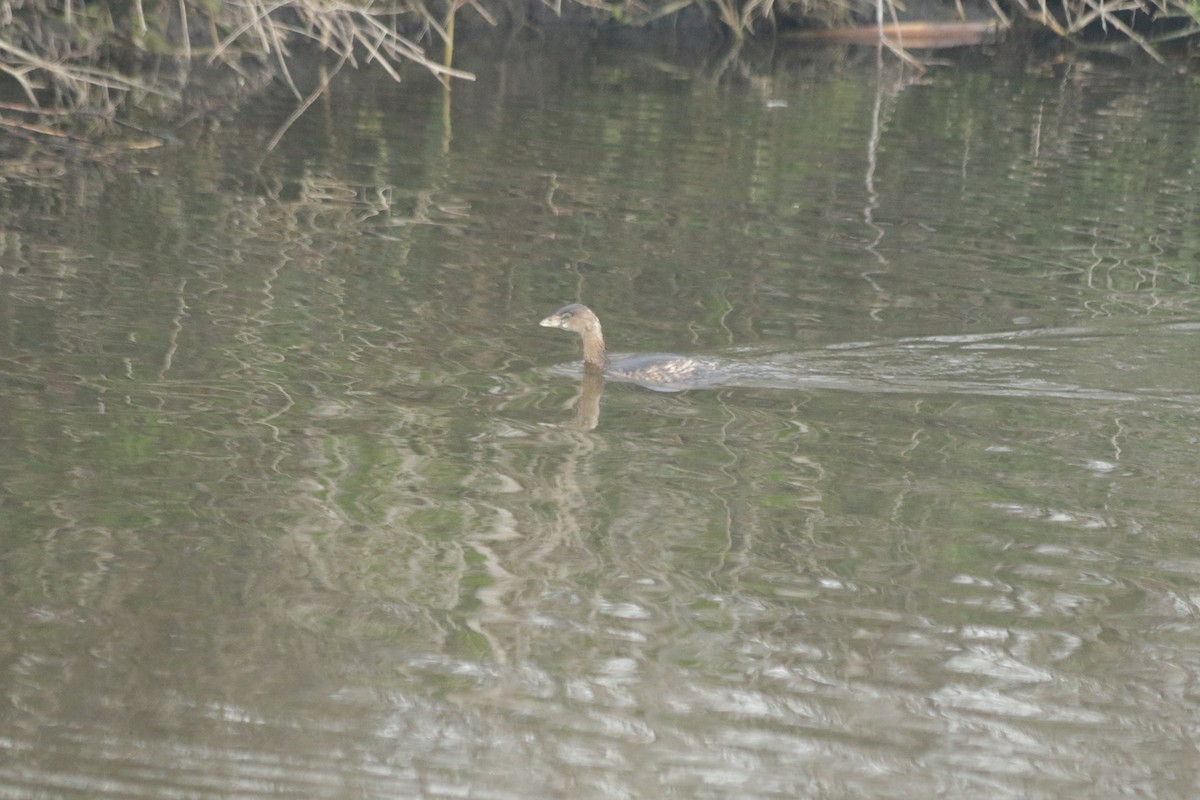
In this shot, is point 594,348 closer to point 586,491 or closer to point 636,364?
point 636,364

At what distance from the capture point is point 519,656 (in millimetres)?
5734

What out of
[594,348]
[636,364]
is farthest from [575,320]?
[636,364]

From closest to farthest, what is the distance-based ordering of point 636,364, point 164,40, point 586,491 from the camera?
1. point 586,491
2. point 636,364
3. point 164,40

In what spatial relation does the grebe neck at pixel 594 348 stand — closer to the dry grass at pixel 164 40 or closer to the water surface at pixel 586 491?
the water surface at pixel 586 491

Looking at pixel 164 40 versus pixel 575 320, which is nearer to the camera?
pixel 575 320

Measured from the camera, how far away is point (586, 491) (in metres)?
7.33

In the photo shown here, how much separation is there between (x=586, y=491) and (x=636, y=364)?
6.16 feet

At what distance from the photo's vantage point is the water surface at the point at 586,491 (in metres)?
5.20

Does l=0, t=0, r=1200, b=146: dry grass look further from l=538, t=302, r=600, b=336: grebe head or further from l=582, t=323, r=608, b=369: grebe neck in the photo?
l=582, t=323, r=608, b=369: grebe neck

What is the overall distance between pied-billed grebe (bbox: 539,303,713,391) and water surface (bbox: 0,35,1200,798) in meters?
0.17

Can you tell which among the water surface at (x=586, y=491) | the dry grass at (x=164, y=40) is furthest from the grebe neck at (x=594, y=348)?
the dry grass at (x=164, y=40)

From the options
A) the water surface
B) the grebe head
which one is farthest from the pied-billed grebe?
the water surface

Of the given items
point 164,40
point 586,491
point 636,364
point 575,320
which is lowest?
point 586,491

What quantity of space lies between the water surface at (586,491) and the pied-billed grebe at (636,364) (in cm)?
17
